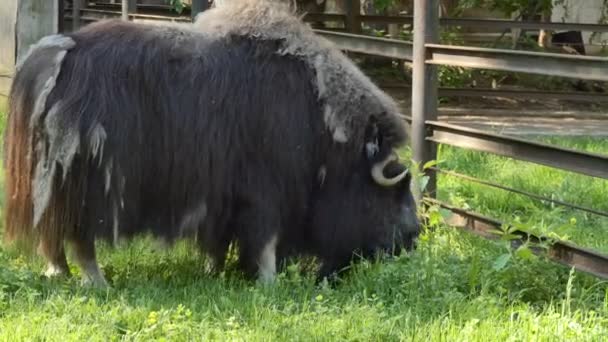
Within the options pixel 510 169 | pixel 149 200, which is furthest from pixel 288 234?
pixel 510 169

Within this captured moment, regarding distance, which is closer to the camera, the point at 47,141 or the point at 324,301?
the point at 324,301

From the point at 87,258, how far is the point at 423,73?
207cm

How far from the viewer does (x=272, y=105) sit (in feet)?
14.4

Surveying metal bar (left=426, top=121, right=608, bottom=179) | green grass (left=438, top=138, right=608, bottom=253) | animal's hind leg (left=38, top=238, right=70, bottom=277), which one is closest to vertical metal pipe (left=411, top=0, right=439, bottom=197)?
metal bar (left=426, top=121, right=608, bottom=179)

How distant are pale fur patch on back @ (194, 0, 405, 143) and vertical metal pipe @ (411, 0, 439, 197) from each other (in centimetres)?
67

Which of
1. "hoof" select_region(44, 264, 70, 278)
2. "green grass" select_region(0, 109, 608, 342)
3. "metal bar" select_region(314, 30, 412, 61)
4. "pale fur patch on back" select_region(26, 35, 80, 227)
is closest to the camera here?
"green grass" select_region(0, 109, 608, 342)

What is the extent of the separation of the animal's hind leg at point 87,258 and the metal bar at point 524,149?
1926 mm

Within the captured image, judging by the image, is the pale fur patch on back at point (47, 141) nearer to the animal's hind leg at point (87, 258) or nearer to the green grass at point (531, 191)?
the animal's hind leg at point (87, 258)

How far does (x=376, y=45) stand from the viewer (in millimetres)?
5824

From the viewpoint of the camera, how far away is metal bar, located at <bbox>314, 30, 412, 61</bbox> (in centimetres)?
558

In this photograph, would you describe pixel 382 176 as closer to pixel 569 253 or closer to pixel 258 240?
pixel 258 240

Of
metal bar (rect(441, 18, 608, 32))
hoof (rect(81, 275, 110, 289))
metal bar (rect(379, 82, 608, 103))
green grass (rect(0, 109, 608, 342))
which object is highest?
metal bar (rect(441, 18, 608, 32))

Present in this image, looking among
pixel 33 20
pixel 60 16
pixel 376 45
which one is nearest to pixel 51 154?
pixel 376 45

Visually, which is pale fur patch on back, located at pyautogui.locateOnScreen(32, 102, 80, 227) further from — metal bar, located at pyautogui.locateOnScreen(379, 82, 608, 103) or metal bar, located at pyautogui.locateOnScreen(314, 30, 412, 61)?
metal bar, located at pyautogui.locateOnScreen(379, 82, 608, 103)
